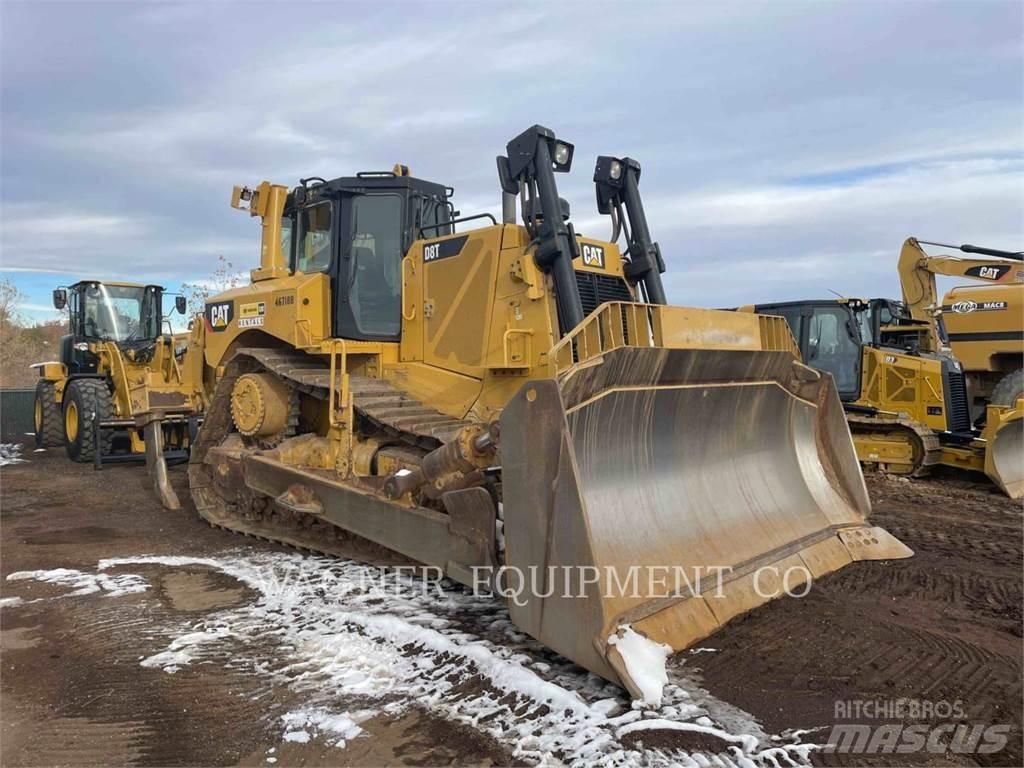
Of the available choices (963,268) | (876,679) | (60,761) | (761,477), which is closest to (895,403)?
(963,268)

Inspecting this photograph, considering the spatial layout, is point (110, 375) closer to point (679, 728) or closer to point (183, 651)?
point (183, 651)

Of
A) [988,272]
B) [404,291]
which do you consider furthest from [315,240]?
[988,272]

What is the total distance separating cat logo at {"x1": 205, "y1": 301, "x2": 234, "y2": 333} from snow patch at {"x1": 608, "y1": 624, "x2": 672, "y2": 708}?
198 inches

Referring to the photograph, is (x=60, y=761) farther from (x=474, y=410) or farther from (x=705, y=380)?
(x=705, y=380)

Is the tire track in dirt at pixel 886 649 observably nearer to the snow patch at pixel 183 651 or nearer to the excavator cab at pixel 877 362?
the snow patch at pixel 183 651

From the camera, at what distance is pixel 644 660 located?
3.15 metres

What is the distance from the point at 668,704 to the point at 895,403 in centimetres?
851

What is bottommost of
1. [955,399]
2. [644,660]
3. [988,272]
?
[644,660]

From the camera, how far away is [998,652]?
11.8 feet

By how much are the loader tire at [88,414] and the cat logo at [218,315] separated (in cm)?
484

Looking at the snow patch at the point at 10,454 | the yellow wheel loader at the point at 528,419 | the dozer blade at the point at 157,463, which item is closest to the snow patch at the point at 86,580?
the yellow wheel loader at the point at 528,419

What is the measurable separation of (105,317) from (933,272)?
14.2 meters

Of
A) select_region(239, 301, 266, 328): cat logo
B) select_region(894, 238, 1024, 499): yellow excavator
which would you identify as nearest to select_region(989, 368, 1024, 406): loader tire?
select_region(894, 238, 1024, 499): yellow excavator

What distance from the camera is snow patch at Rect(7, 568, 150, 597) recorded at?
16.2ft
